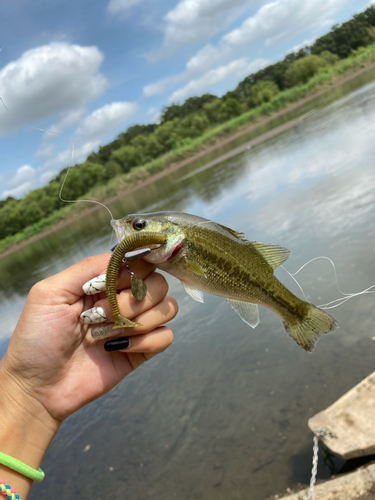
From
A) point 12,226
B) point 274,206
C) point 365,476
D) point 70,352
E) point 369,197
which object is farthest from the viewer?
point 12,226

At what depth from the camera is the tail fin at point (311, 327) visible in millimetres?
2424

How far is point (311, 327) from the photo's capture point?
249 cm

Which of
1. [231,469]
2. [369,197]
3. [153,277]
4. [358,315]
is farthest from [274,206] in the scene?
[153,277]

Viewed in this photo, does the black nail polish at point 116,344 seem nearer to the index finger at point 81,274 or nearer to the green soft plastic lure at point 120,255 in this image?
the green soft plastic lure at point 120,255

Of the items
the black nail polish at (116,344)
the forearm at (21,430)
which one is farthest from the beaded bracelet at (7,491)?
the black nail polish at (116,344)

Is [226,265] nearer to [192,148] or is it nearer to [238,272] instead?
[238,272]

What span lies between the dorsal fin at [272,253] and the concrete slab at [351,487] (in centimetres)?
346

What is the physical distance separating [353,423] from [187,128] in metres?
86.9

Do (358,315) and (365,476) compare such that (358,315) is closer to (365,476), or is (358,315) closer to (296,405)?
(296,405)

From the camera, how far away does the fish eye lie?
2.34m

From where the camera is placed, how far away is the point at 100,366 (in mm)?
2975

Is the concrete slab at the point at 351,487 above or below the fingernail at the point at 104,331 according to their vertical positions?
below

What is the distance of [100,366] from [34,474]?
850 millimetres

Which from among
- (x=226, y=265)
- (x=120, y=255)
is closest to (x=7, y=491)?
(x=120, y=255)
